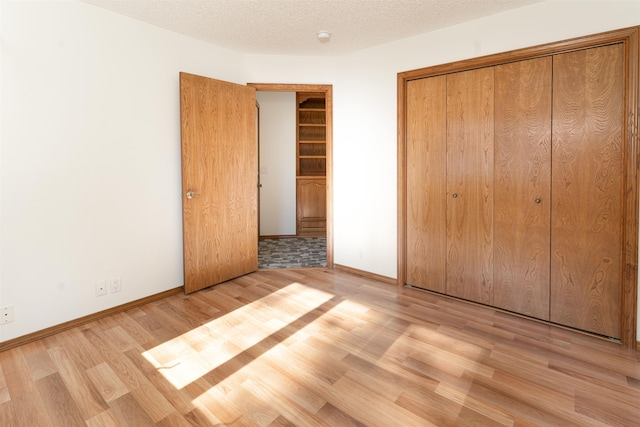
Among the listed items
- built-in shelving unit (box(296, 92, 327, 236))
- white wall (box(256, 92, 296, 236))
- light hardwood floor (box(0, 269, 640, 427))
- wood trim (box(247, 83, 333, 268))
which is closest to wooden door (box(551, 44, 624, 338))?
light hardwood floor (box(0, 269, 640, 427))

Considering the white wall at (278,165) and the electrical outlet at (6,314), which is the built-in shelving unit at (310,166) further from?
the electrical outlet at (6,314)

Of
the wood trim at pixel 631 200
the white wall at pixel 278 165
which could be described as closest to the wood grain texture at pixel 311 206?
the white wall at pixel 278 165

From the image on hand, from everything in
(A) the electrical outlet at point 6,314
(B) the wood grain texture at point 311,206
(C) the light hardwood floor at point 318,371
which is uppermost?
(B) the wood grain texture at point 311,206

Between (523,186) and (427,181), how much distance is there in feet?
2.60

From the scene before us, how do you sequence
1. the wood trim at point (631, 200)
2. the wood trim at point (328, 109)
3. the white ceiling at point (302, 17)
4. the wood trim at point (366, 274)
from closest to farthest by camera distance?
the wood trim at point (631, 200) → the white ceiling at point (302, 17) → the wood trim at point (366, 274) → the wood trim at point (328, 109)

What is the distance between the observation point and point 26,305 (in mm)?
2324

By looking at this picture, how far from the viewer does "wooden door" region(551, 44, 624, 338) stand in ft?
7.52

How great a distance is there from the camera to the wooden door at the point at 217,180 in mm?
3176

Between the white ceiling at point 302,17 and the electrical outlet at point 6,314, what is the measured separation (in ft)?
7.19

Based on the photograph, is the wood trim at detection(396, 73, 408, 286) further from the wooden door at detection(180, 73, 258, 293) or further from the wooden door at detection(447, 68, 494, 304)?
the wooden door at detection(180, 73, 258, 293)

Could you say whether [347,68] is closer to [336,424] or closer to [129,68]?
[129,68]

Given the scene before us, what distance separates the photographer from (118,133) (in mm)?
2750

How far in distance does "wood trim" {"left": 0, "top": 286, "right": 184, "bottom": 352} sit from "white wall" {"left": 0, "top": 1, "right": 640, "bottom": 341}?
4 cm

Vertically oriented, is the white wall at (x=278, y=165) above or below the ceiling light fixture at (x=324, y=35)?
below
